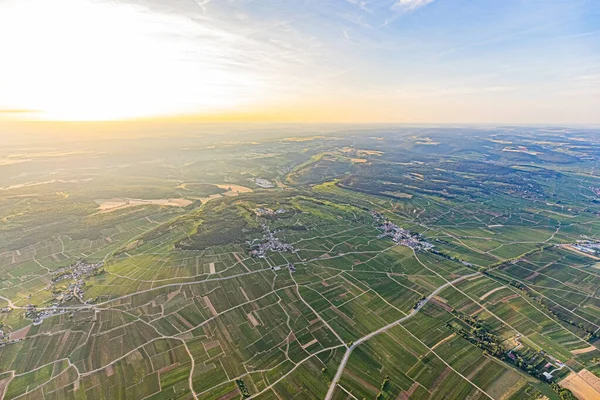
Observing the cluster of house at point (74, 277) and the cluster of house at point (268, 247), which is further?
the cluster of house at point (268, 247)

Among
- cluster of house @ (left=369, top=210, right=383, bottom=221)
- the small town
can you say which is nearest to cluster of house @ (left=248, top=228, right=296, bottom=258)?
the small town

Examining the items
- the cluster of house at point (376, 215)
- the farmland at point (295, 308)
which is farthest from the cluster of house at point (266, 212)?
the cluster of house at point (376, 215)

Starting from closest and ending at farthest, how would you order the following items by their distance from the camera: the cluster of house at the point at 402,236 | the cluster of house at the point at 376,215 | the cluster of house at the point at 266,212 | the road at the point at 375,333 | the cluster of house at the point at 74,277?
the road at the point at 375,333 < the cluster of house at the point at 74,277 < the cluster of house at the point at 402,236 < the cluster of house at the point at 376,215 < the cluster of house at the point at 266,212

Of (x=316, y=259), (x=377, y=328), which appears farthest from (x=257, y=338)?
(x=316, y=259)

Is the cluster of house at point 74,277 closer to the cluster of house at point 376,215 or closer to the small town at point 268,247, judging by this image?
the small town at point 268,247

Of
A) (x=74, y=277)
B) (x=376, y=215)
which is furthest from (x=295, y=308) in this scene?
(x=376, y=215)

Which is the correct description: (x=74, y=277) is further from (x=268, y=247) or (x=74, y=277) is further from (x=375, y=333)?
(x=375, y=333)

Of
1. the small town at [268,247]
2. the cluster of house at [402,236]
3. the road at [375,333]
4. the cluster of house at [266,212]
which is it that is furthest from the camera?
the cluster of house at [266,212]
